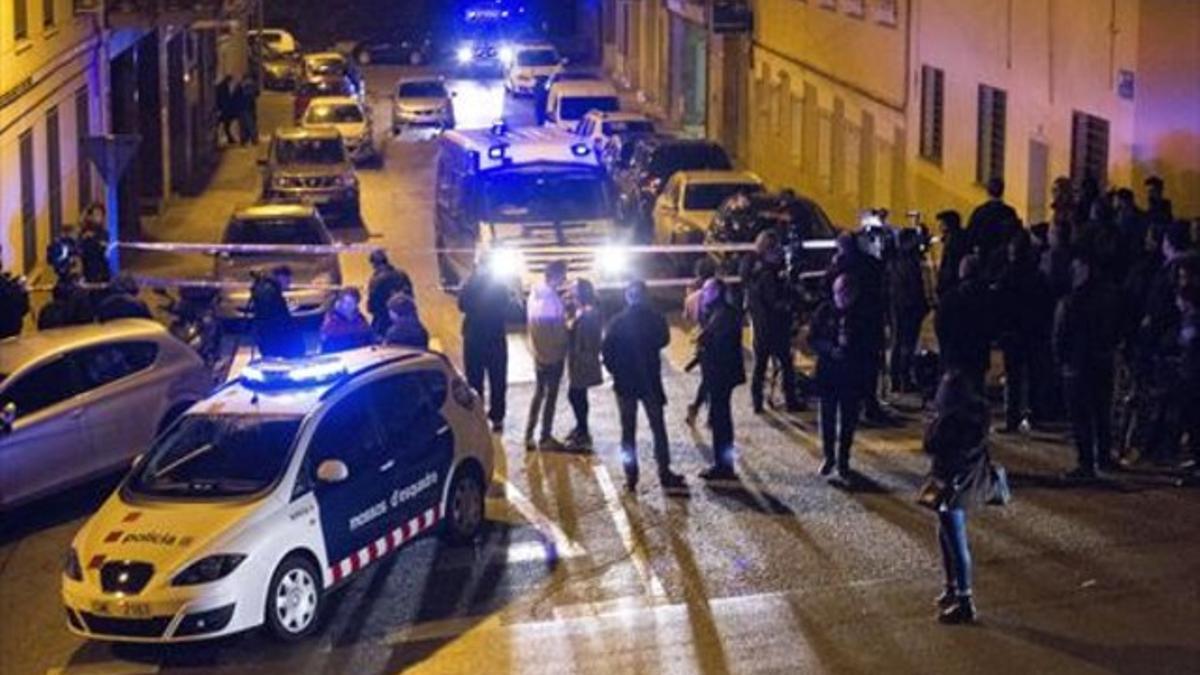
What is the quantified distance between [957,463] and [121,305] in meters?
9.53

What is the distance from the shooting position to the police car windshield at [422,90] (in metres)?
54.2

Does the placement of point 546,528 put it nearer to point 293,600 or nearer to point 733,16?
point 293,600

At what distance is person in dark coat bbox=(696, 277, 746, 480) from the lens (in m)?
17.9

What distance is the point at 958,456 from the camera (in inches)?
533

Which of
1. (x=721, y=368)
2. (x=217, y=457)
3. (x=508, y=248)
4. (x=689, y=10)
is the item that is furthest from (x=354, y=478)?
(x=689, y=10)

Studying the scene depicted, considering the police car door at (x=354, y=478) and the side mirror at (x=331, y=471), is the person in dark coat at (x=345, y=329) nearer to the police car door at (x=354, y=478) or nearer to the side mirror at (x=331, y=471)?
the police car door at (x=354, y=478)

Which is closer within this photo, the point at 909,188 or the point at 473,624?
the point at 473,624

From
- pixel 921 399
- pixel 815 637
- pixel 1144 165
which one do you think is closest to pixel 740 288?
pixel 921 399

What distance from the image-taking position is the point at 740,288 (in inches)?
804

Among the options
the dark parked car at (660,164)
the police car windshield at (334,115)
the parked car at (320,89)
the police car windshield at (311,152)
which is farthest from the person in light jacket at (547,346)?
the parked car at (320,89)

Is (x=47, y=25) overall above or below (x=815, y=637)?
above

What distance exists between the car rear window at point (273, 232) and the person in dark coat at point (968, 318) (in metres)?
12.6

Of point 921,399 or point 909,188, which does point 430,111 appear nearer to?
point 909,188

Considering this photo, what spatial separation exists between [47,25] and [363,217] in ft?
32.7
